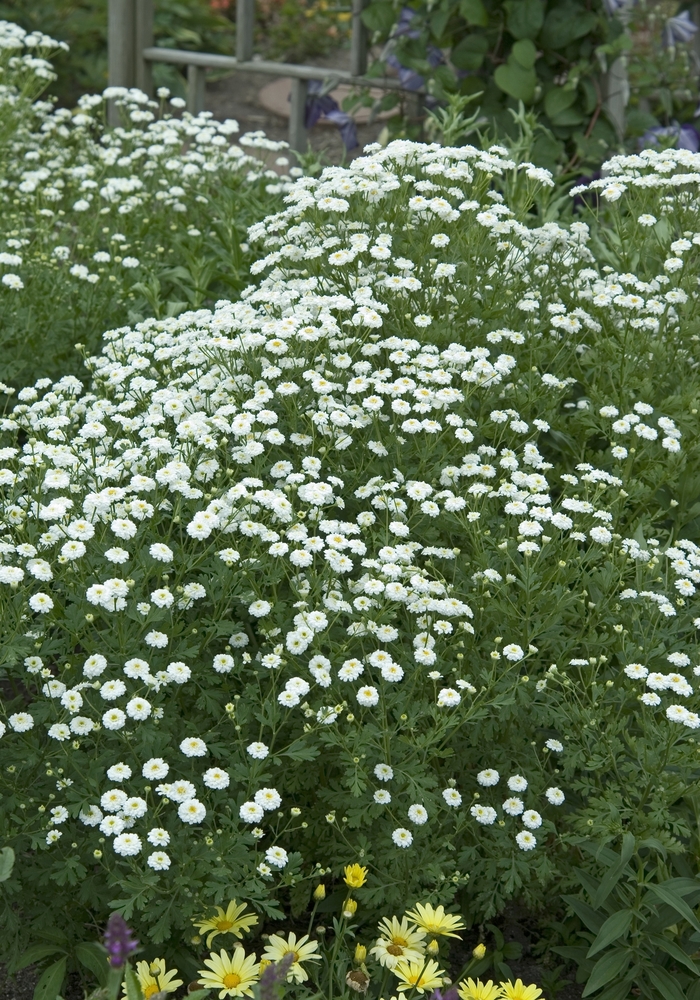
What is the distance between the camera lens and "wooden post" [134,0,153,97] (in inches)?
243

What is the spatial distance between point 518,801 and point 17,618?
109cm

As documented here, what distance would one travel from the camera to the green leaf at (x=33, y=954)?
2.23 metres

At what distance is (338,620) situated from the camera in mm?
2471

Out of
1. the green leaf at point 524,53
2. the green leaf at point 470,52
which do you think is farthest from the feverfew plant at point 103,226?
the green leaf at point 524,53

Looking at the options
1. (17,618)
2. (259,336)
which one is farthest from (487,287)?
(17,618)

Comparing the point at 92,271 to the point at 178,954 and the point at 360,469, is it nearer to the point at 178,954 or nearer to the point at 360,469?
the point at 360,469

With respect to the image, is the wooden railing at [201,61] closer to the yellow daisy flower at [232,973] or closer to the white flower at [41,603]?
the white flower at [41,603]

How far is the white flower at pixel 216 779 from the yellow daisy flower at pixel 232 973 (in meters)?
0.30

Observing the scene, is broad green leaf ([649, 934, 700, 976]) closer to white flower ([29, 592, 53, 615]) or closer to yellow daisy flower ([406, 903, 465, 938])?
yellow daisy flower ([406, 903, 465, 938])

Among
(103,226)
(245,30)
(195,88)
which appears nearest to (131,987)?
(103,226)

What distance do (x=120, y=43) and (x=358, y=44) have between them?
1.39 m

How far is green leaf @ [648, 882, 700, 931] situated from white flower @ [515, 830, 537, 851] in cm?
24

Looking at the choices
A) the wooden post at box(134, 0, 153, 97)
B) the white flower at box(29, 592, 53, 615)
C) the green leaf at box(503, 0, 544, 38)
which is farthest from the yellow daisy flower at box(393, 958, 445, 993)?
the wooden post at box(134, 0, 153, 97)

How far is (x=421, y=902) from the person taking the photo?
2244mm
